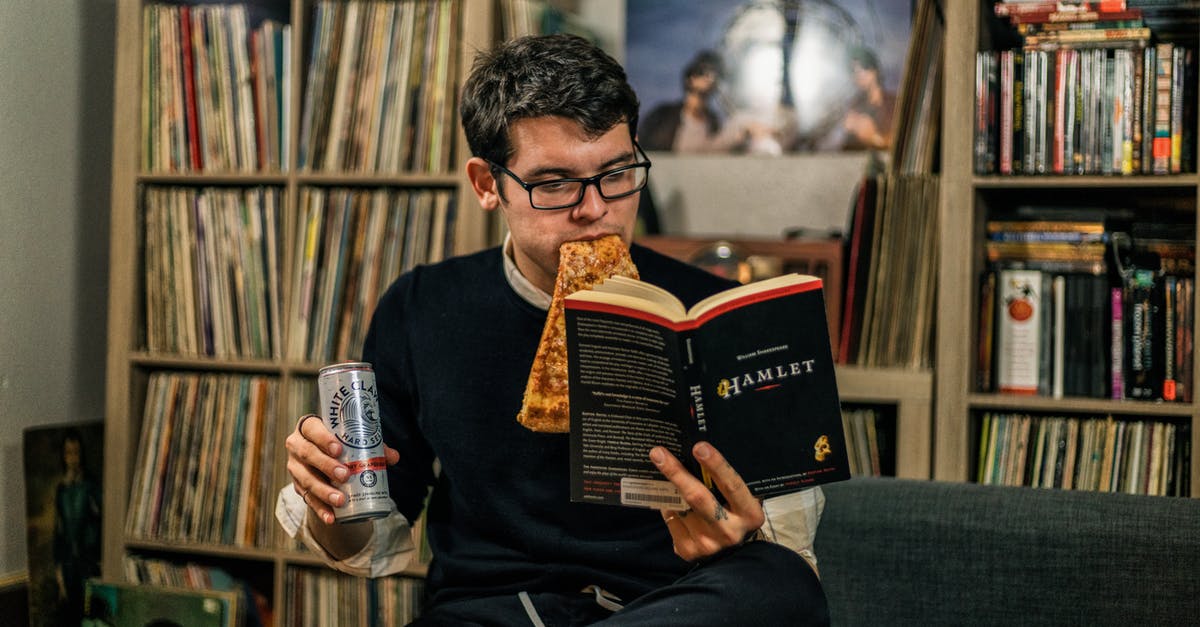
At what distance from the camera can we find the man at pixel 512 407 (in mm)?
1459

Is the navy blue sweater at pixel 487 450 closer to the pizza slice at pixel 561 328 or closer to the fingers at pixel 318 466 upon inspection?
the pizza slice at pixel 561 328

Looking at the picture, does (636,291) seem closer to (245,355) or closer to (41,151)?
(245,355)

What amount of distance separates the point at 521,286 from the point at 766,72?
1.24 metres

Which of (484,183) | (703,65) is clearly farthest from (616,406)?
(703,65)

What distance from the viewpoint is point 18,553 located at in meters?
2.40

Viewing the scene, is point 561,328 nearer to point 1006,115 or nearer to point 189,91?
point 1006,115

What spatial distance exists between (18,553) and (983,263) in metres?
2.20

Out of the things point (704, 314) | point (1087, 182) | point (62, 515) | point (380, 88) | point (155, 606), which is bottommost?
point (155, 606)

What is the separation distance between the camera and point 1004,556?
61.9 inches

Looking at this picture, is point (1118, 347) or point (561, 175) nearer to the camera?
point (561, 175)

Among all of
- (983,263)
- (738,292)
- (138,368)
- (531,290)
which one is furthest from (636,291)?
(138,368)

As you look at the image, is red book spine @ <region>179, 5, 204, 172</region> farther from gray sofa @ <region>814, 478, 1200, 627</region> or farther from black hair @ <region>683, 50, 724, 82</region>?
gray sofa @ <region>814, 478, 1200, 627</region>

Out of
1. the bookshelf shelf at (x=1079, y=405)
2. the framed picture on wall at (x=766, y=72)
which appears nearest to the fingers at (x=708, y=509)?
the bookshelf shelf at (x=1079, y=405)

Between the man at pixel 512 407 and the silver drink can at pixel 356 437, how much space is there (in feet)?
0.09
